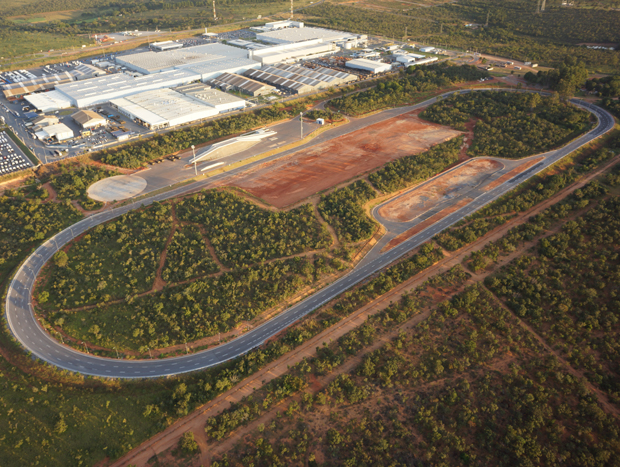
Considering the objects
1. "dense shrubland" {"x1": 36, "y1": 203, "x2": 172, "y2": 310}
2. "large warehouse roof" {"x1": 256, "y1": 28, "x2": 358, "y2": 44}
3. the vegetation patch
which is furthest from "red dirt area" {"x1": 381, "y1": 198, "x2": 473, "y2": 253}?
"large warehouse roof" {"x1": 256, "y1": 28, "x2": 358, "y2": 44}

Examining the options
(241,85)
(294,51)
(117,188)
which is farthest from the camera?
(294,51)

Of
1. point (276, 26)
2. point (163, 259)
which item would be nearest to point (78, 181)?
point (163, 259)

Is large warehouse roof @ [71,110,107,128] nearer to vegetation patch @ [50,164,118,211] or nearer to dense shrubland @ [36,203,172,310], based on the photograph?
vegetation patch @ [50,164,118,211]

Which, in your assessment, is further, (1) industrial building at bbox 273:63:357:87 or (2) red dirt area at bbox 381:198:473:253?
(1) industrial building at bbox 273:63:357:87

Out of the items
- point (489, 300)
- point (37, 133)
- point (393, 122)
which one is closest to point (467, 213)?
point (489, 300)

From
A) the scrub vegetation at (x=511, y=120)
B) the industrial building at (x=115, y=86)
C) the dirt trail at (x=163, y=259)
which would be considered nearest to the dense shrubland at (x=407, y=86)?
the scrub vegetation at (x=511, y=120)

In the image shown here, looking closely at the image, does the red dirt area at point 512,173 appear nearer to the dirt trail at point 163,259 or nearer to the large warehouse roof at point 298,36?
the dirt trail at point 163,259

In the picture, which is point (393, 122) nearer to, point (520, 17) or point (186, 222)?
point (186, 222)

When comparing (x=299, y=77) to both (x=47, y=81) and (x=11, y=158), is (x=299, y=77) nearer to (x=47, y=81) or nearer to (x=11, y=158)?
(x=47, y=81)
